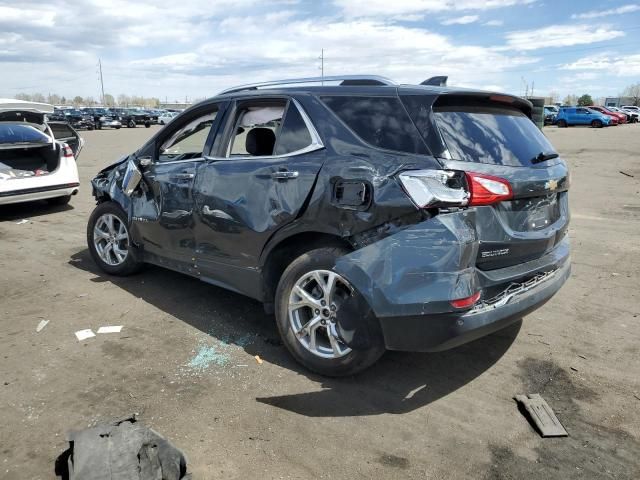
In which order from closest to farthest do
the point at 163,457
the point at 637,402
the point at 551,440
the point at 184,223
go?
the point at 163,457
the point at 551,440
the point at 637,402
the point at 184,223

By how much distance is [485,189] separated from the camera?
2.95m

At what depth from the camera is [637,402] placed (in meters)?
3.24

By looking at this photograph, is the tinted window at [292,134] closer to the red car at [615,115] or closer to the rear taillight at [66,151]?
the rear taillight at [66,151]

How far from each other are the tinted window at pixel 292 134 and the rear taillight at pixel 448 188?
3.05 ft

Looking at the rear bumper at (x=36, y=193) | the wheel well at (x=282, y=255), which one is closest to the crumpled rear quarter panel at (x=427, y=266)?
the wheel well at (x=282, y=255)

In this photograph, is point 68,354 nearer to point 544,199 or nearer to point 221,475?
point 221,475

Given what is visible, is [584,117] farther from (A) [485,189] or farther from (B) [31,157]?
(A) [485,189]

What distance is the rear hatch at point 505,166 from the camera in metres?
3.01

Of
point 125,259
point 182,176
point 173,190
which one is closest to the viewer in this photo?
point 182,176

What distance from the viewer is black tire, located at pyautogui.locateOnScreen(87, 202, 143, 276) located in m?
5.23

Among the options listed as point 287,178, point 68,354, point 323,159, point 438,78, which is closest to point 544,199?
point 438,78

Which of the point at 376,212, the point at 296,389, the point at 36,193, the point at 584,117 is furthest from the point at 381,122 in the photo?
the point at 584,117

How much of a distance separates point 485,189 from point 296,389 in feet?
5.60

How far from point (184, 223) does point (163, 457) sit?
2.37m
